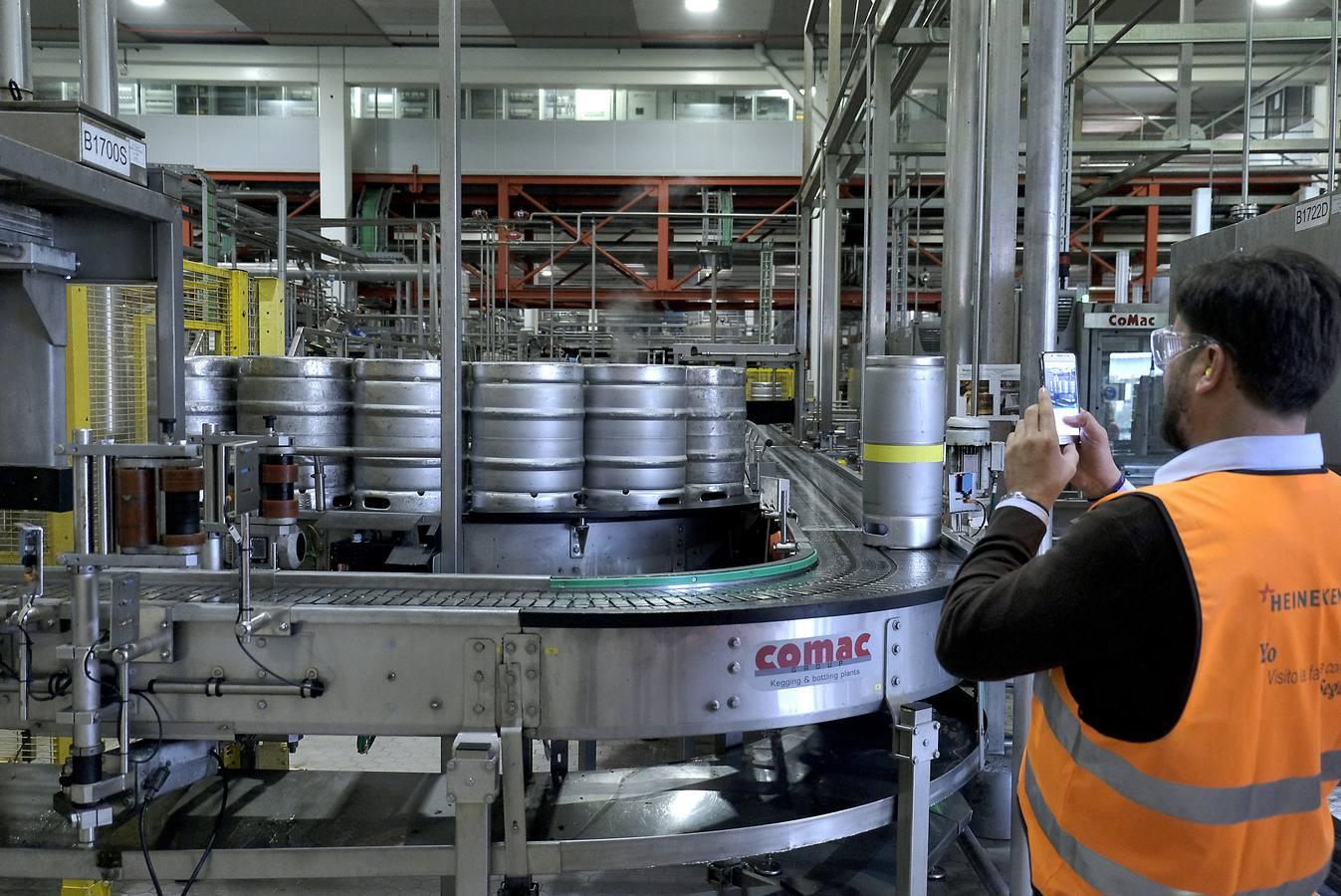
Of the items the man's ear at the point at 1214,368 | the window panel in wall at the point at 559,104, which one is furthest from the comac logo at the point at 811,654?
the window panel in wall at the point at 559,104

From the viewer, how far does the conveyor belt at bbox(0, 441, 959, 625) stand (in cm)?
208

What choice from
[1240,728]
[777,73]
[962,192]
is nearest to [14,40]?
[962,192]

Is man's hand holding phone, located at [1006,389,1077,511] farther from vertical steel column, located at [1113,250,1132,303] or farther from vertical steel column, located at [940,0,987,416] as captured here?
vertical steel column, located at [1113,250,1132,303]

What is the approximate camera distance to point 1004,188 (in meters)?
3.02

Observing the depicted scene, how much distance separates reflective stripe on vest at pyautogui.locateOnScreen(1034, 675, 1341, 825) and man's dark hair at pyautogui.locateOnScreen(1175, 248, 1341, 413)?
455 millimetres

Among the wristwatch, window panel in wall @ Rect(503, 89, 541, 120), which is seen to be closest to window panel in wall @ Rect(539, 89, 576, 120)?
window panel in wall @ Rect(503, 89, 541, 120)

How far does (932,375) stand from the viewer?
273 centimetres

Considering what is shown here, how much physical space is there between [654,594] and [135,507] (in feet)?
3.83

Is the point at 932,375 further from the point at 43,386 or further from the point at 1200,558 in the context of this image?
the point at 43,386

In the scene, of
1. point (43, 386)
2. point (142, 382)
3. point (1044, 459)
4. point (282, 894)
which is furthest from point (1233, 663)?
point (142, 382)

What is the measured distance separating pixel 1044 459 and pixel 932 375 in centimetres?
143

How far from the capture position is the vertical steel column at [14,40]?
3.82 metres

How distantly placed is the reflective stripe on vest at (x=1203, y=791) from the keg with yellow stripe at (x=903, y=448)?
62.4 inches

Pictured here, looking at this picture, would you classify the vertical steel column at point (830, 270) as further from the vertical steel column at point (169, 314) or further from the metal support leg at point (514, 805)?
the metal support leg at point (514, 805)
